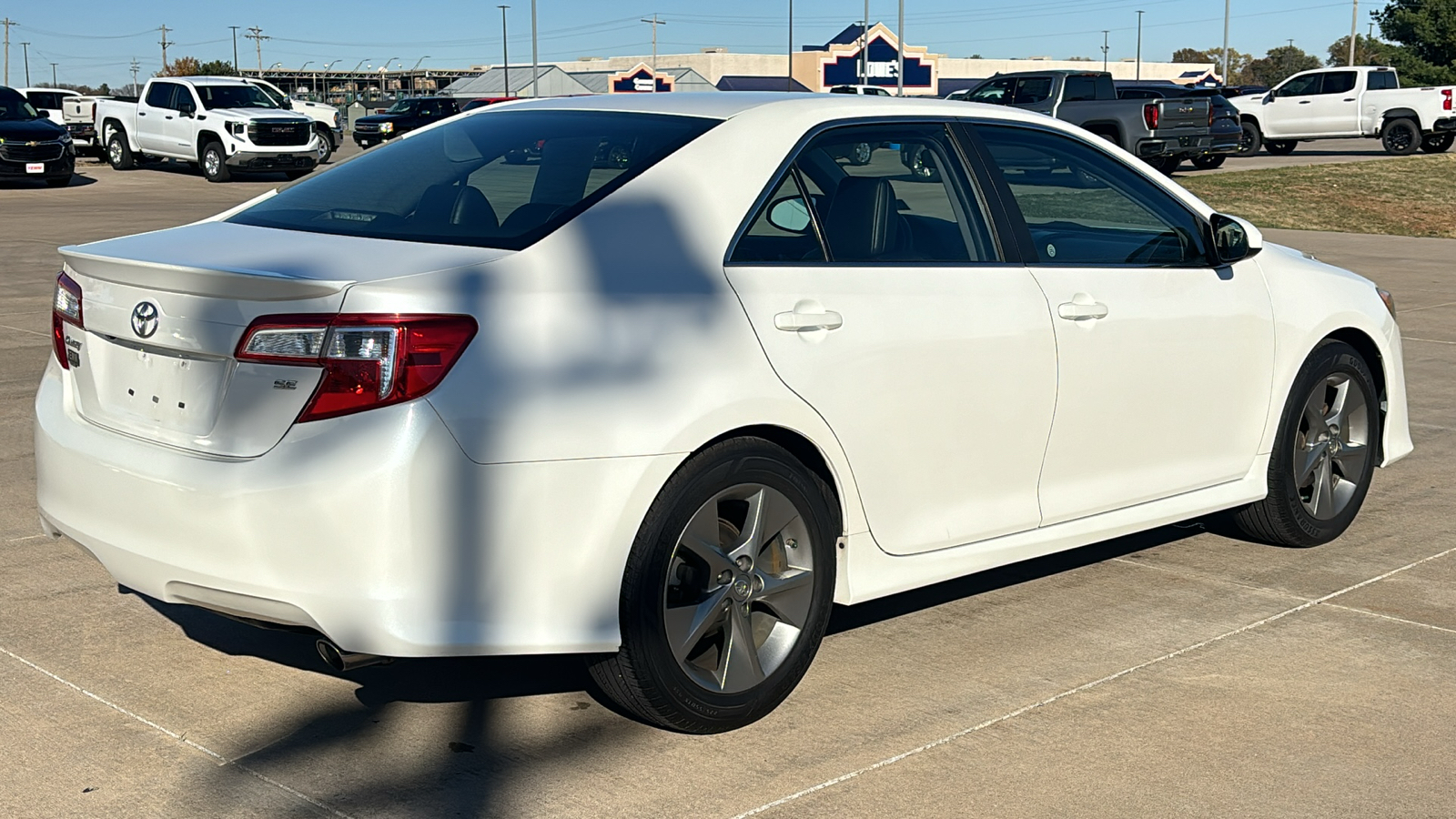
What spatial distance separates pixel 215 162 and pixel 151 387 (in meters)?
28.0

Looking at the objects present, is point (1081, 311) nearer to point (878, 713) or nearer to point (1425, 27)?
point (878, 713)

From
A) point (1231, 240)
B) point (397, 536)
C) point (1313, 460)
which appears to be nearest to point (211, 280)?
point (397, 536)

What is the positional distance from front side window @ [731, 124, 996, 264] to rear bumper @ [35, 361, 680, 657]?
81 centimetres

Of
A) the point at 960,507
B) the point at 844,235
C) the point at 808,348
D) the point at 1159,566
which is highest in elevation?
the point at 844,235

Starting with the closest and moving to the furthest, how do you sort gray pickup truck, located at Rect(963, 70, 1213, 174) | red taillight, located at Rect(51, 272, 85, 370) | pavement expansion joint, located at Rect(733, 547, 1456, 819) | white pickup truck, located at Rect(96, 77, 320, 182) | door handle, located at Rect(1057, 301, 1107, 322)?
pavement expansion joint, located at Rect(733, 547, 1456, 819) → red taillight, located at Rect(51, 272, 85, 370) → door handle, located at Rect(1057, 301, 1107, 322) → gray pickup truck, located at Rect(963, 70, 1213, 174) → white pickup truck, located at Rect(96, 77, 320, 182)

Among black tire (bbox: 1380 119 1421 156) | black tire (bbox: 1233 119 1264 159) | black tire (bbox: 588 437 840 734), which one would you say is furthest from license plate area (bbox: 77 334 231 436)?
black tire (bbox: 1233 119 1264 159)

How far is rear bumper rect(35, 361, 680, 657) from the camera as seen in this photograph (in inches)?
134

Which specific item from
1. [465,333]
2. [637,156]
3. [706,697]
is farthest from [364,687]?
[637,156]

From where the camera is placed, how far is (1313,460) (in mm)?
5820

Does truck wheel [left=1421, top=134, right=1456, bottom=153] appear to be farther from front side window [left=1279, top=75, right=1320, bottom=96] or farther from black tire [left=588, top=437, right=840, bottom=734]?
black tire [left=588, top=437, right=840, bottom=734]

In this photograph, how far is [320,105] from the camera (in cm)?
3841

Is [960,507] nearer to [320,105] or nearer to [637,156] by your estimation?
[637,156]

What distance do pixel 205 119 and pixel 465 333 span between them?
2857 centimetres

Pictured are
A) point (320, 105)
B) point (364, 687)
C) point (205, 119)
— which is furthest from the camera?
point (320, 105)
